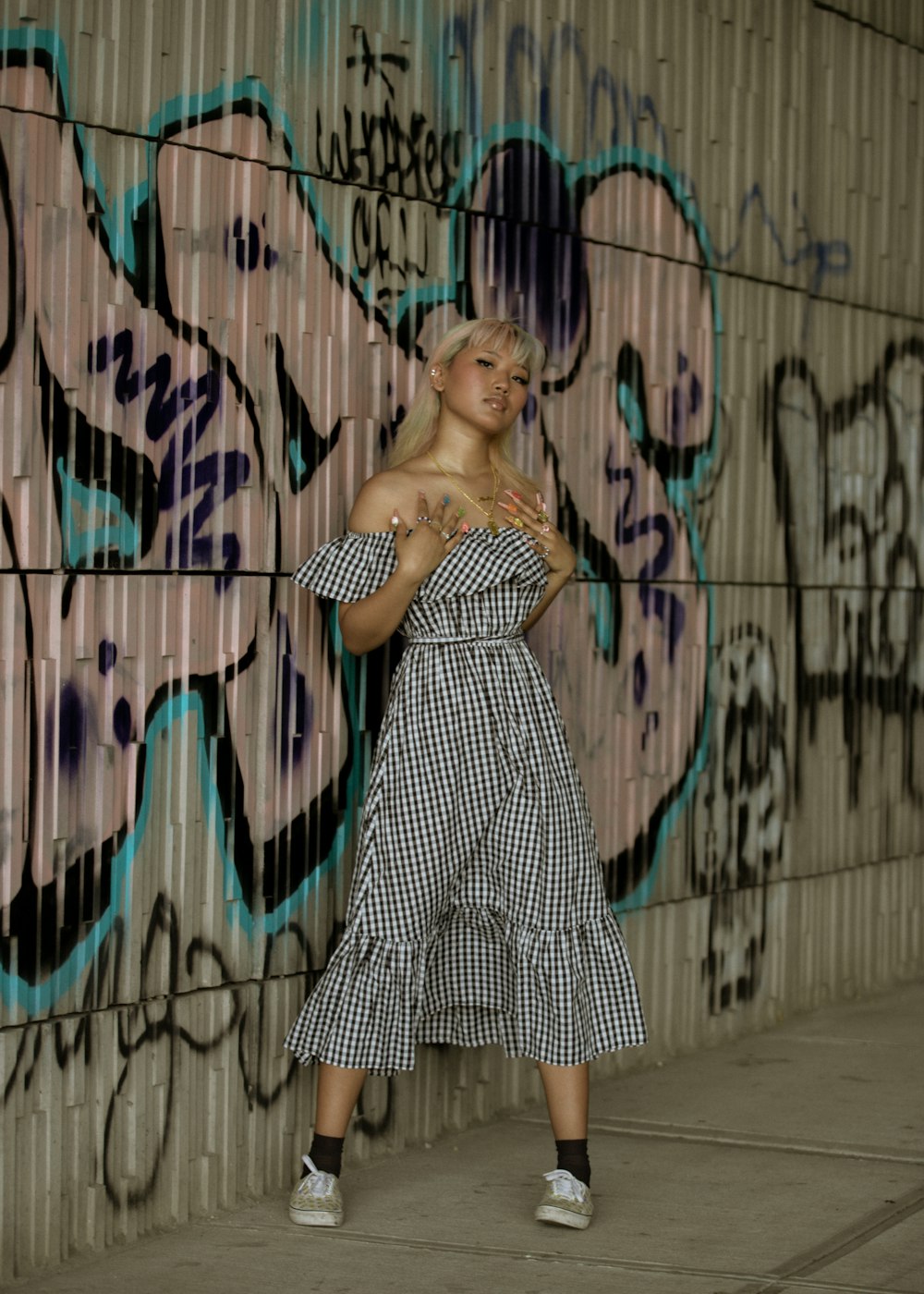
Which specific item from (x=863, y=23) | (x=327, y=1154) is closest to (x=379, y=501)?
(x=327, y=1154)

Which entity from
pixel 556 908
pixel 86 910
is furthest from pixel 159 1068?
pixel 556 908

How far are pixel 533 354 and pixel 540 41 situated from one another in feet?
4.34

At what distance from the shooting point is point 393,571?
482 centimetres

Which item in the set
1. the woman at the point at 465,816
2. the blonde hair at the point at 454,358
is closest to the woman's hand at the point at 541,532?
the woman at the point at 465,816

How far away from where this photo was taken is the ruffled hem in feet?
15.8

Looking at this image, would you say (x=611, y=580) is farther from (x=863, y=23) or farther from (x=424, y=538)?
(x=863, y=23)

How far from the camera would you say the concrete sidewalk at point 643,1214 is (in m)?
4.35

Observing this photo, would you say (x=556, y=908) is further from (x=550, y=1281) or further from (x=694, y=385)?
(x=694, y=385)

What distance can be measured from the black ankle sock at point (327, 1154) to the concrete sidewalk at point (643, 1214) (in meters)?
0.14

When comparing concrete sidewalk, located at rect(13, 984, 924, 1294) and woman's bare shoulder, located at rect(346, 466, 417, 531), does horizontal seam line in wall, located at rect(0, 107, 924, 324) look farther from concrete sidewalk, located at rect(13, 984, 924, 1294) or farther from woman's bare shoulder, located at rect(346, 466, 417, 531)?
concrete sidewalk, located at rect(13, 984, 924, 1294)

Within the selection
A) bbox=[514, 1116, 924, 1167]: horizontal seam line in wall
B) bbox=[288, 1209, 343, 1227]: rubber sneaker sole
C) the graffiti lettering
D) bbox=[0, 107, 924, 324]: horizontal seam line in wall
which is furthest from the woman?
bbox=[514, 1116, 924, 1167]: horizontal seam line in wall

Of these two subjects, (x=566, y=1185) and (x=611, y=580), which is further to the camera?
(x=611, y=580)

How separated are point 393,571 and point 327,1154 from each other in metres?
1.34

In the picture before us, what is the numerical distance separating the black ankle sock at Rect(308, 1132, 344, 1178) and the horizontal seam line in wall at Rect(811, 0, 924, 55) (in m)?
4.45
